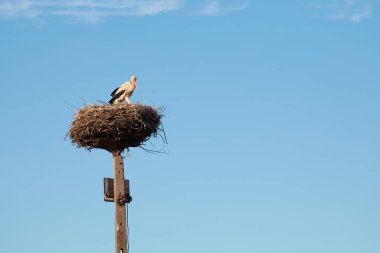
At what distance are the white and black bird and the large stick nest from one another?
7.64ft

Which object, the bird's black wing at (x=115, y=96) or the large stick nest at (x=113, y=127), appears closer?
the large stick nest at (x=113, y=127)

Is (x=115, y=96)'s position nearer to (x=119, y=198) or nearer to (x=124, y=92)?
(x=124, y=92)

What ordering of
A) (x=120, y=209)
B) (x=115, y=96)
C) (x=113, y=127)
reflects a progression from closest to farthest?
(x=120, y=209) → (x=113, y=127) → (x=115, y=96)

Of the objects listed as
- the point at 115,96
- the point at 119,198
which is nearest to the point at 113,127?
the point at 119,198

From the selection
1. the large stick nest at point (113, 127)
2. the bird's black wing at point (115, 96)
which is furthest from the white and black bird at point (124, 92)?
the large stick nest at point (113, 127)

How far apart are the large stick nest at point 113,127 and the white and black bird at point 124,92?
233cm

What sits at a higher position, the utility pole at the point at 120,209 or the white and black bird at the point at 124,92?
the white and black bird at the point at 124,92

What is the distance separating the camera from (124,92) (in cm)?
1311

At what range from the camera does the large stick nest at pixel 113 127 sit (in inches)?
393

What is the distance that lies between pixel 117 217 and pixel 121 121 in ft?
5.22

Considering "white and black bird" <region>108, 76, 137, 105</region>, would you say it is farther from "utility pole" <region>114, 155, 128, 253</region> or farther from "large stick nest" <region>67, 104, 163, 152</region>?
"utility pole" <region>114, 155, 128, 253</region>

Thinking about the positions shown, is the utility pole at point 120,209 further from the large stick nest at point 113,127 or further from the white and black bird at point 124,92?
the white and black bird at point 124,92

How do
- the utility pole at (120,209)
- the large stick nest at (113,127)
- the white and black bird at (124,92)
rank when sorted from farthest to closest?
1. the white and black bird at (124,92)
2. the large stick nest at (113,127)
3. the utility pole at (120,209)

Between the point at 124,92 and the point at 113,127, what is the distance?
10.5ft
